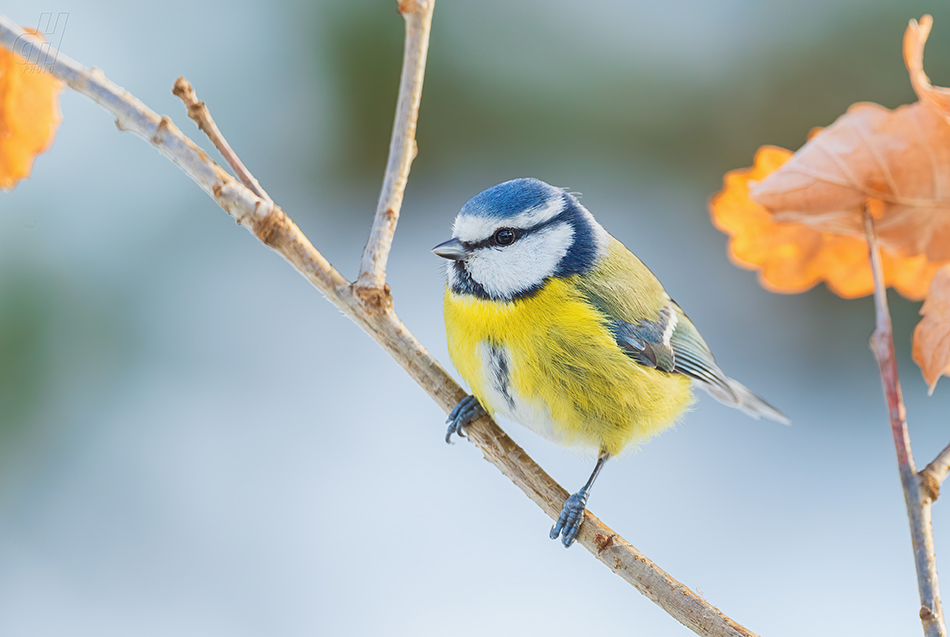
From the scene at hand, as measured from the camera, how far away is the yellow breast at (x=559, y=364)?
56cm

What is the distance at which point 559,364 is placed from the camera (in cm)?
56

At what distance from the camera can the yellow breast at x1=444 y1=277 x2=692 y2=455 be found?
56cm

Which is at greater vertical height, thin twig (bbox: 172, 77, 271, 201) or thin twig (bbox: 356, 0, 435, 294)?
thin twig (bbox: 356, 0, 435, 294)

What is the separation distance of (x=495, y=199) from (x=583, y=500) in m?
0.21

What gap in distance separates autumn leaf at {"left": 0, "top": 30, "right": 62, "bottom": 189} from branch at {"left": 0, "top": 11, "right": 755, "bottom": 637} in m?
0.01

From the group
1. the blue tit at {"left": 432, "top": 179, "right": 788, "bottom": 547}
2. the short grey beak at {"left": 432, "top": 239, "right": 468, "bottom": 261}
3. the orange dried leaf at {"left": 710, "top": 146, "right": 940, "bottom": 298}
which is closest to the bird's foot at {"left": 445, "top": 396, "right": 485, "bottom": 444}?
the blue tit at {"left": 432, "top": 179, "right": 788, "bottom": 547}

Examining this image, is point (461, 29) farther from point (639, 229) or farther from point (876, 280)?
point (876, 280)

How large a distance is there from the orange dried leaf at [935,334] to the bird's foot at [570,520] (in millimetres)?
201

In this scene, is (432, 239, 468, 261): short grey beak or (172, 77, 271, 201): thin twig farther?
(432, 239, 468, 261): short grey beak

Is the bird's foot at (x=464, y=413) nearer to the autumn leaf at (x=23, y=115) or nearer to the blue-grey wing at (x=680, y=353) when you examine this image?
the blue-grey wing at (x=680, y=353)

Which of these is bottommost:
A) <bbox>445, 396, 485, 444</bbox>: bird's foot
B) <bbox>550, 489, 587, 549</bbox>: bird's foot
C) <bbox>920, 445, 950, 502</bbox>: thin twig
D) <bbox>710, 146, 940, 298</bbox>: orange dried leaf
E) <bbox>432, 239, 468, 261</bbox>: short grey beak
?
<bbox>550, 489, 587, 549</bbox>: bird's foot

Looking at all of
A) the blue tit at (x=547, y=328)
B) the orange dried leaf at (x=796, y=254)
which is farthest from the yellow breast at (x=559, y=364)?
the orange dried leaf at (x=796, y=254)

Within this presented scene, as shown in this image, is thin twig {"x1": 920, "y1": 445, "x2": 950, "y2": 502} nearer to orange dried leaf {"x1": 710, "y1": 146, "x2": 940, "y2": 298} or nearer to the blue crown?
orange dried leaf {"x1": 710, "y1": 146, "x2": 940, "y2": 298}

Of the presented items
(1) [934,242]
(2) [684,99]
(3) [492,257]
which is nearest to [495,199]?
(3) [492,257]
